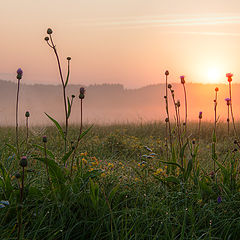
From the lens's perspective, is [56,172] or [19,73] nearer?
[56,172]

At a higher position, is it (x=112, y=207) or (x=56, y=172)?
(x=56, y=172)

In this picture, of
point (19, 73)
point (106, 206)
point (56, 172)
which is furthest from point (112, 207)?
point (19, 73)

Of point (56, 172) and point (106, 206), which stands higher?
point (56, 172)

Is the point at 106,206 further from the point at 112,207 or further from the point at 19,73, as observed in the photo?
the point at 19,73

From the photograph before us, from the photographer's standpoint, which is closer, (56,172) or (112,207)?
(56,172)

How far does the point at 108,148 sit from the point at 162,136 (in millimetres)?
3321

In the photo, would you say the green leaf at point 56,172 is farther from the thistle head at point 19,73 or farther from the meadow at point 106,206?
the thistle head at point 19,73

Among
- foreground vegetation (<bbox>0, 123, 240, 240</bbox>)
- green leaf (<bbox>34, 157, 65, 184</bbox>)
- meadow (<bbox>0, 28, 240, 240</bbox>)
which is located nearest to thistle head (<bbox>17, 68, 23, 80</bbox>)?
meadow (<bbox>0, 28, 240, 240</bbox>)

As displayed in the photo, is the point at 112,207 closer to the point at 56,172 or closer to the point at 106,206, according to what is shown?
the point at 106,206

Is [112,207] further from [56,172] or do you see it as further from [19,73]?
[19,73]

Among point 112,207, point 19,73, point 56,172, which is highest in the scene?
point 19,73

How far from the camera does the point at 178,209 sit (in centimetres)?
309

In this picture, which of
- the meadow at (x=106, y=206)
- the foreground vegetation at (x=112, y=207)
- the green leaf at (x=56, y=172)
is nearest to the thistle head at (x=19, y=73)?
the meadow at (x=106, y=206)

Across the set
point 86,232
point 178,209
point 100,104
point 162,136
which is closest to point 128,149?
point 162,136
